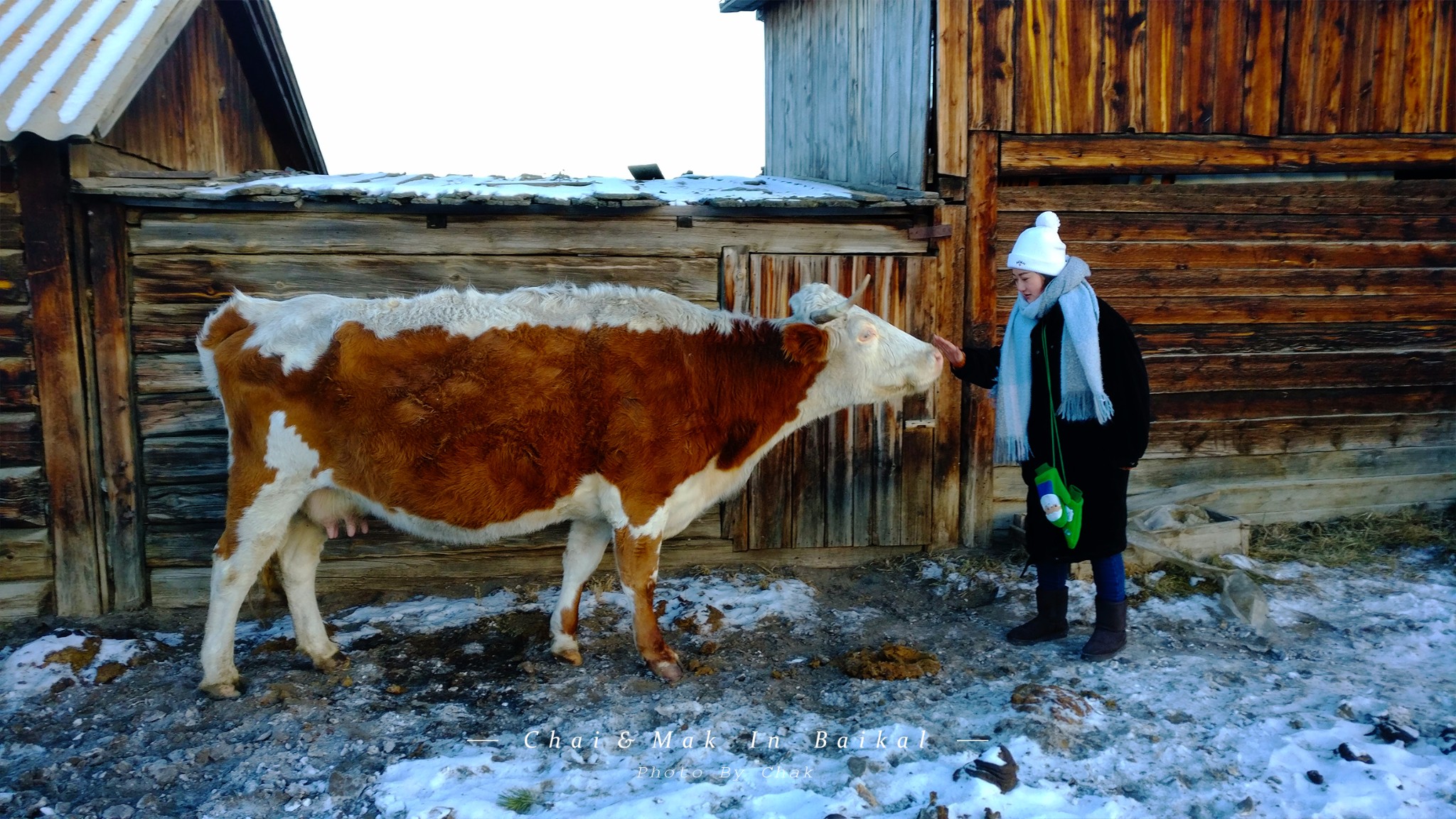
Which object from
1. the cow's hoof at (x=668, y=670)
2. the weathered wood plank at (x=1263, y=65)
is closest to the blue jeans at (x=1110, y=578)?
the cow's hoof at (x=668, y=670)

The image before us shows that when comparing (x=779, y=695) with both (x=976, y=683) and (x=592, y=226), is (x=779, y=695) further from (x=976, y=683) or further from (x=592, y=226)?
(x=592, y=226)

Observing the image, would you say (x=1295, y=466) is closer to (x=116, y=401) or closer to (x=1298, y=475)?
(x=1298, y=475)

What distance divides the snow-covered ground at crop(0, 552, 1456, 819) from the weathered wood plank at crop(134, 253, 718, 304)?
2024 mm

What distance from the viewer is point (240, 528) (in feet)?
16.0

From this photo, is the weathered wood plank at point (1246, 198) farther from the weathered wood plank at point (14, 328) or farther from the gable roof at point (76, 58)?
the weathered wood plank at point (14, 328)

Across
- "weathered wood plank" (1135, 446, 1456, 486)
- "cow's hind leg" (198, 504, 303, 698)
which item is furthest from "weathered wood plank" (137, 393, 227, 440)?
"weathered wood plank" (1135, 446, 1456, 486)

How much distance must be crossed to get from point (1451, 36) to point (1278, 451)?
3.33 meters

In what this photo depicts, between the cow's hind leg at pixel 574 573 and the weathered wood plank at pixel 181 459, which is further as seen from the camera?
the weathered wood plank at pixel 181 459

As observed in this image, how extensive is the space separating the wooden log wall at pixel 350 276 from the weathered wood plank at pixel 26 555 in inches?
21.5

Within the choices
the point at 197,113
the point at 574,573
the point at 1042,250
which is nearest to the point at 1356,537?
the point at 1042,250

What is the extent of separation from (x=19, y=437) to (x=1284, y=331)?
8.58 meters

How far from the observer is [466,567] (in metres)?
6.65

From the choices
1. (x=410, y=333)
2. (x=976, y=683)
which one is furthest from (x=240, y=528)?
(x=976, y=683)

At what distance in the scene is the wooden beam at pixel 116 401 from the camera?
5934mm
